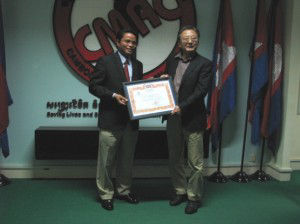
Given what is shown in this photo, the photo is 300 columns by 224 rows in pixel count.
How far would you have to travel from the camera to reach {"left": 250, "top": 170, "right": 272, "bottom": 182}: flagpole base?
3.80 meters

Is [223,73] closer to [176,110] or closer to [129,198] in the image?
[176,110]

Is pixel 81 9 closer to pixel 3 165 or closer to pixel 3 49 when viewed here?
pixel 3 49

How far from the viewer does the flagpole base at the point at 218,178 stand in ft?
12.2

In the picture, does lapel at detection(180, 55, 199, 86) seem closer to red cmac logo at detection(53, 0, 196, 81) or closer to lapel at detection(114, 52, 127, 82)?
lapel at detection(114, 52, 127, 82)

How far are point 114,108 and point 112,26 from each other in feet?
3.23

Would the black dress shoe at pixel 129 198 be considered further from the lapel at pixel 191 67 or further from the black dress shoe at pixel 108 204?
the lapel at pixel 191 67

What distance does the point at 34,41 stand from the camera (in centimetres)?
349

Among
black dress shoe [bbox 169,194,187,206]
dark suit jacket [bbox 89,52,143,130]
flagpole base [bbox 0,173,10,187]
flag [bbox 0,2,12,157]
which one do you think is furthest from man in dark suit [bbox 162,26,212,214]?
flagpole base [bbox 0,173,10,187]

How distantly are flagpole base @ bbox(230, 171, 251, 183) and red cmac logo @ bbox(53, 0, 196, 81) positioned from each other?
133 centimetres

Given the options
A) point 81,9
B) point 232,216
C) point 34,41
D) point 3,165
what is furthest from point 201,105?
point 3,165

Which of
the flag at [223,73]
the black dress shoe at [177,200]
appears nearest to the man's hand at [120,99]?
the black dress shoe at [177,200]

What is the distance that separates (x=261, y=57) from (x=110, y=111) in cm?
162

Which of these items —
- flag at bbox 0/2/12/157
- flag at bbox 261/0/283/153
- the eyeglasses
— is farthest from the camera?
flag at bbox 261/0/283/153

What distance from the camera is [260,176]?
3.82 metres
